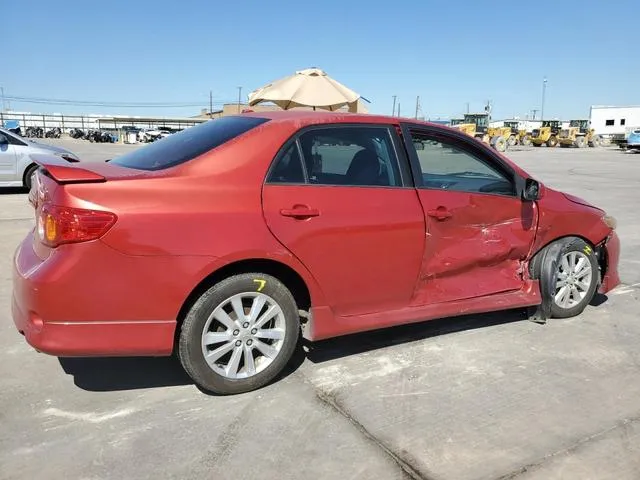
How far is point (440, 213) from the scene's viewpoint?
3729 millimetres

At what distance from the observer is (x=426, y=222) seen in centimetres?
366

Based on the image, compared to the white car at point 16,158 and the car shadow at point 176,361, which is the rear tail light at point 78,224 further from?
the white car at point 16,158

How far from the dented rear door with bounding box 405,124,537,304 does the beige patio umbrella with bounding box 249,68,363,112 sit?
9.35 m

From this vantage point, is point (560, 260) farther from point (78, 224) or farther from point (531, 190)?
point (78, 224)

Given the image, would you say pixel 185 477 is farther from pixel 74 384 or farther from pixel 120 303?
pixel 74 384

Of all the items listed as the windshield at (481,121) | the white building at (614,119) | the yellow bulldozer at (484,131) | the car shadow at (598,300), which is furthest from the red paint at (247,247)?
the white building at (614,119)

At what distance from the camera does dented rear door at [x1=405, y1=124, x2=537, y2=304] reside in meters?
3.76

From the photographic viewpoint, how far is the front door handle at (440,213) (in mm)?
3691

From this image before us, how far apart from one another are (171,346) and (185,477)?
2.48ft

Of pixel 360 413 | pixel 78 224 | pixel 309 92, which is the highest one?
pixel 309 92

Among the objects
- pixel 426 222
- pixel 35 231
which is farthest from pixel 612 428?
pixel 35 231

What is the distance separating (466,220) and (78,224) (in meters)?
2.50

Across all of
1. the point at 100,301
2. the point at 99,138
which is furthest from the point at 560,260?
the point at 99,138

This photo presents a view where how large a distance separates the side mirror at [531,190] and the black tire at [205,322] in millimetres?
2003
